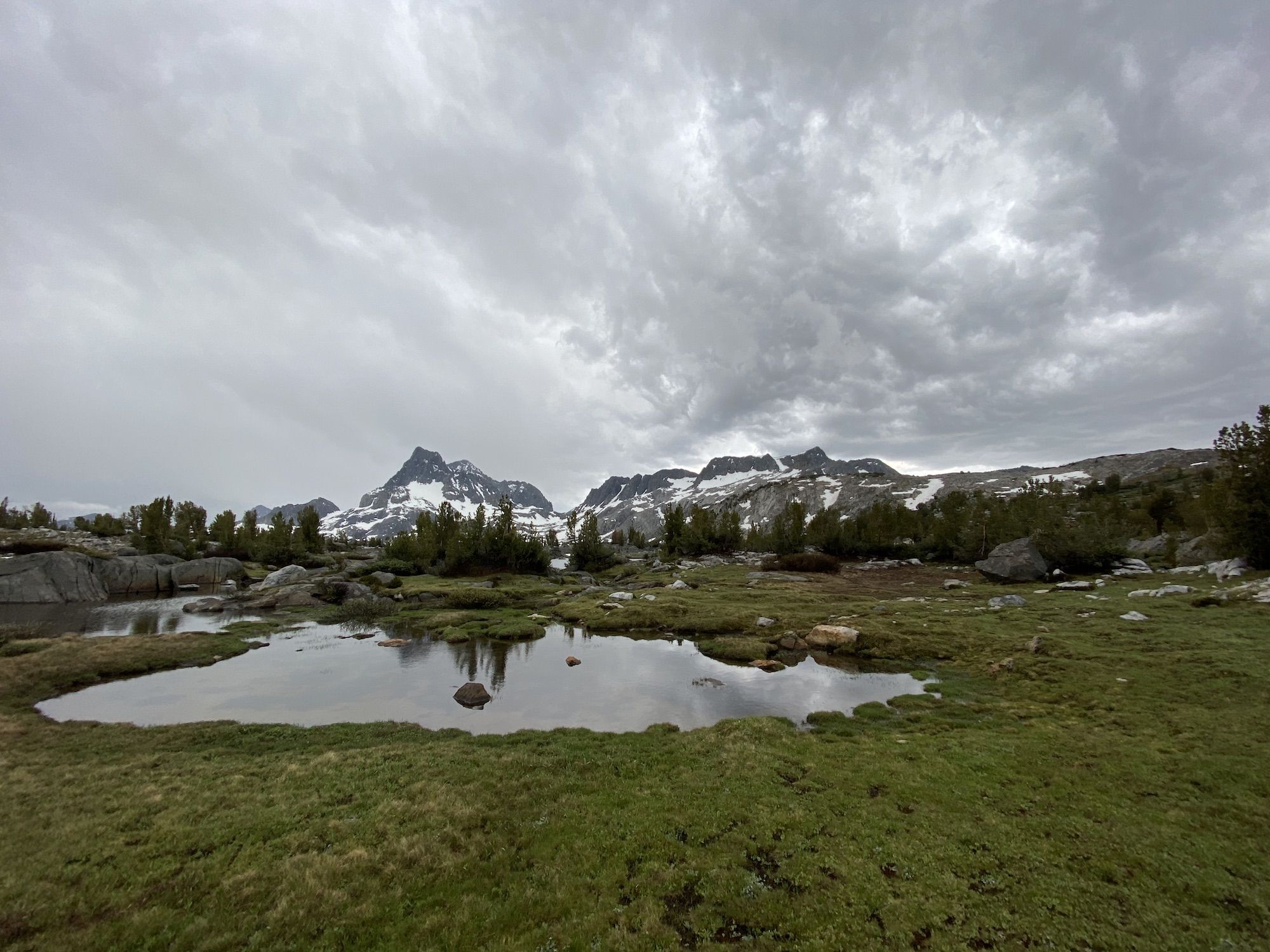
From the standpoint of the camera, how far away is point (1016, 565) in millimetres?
61594

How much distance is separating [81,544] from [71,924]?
142 metres

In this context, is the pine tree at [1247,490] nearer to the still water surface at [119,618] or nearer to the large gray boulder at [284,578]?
the still water surface at [119,618]

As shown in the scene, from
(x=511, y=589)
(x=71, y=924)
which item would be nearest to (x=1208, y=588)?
(x=71, y=924)

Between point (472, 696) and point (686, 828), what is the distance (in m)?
18.7

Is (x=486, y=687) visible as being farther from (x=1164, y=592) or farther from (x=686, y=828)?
(x=1164, y=592)

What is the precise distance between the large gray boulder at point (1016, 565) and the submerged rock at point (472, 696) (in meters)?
64.9

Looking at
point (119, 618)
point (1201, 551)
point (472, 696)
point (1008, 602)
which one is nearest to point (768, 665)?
point (472, 696)

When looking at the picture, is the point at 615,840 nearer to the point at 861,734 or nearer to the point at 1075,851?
the point at 1075,851

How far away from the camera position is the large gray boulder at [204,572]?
82750mm

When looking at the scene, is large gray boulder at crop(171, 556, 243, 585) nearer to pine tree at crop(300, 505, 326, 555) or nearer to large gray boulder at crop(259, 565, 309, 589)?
large gray boulder at crop(259, 565, 309, 589)

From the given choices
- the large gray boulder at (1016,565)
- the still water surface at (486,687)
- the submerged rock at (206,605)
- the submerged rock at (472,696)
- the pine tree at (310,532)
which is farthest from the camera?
the pine tree at (310,532)

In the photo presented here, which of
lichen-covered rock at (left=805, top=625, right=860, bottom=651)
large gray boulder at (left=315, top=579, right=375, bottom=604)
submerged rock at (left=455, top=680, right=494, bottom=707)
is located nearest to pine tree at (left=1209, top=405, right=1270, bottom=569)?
lichen-covered rock at (left=805, top=625, right=860, bottom=651)

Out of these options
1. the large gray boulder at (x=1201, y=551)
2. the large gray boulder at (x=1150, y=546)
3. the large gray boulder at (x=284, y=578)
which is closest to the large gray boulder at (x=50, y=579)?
the large gray boulder at (x=284, y=578)

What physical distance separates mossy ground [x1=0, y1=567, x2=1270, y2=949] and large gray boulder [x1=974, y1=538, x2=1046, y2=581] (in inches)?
1530
